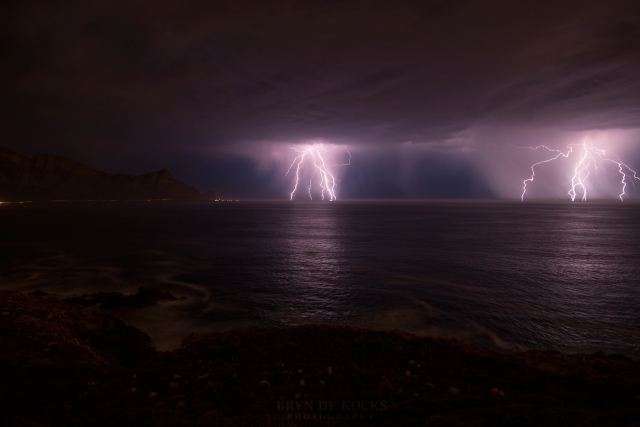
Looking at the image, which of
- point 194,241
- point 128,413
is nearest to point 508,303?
point 128,413

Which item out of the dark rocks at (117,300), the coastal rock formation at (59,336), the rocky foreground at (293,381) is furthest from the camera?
the dark rocks at (117,300)

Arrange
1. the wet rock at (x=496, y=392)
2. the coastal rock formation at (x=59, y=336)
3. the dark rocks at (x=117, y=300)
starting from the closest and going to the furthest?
the wet rock at (x=496, y=392) < the coastal rock formation at (x=59, y=336) < the dark rocks at (x=117, y=300)

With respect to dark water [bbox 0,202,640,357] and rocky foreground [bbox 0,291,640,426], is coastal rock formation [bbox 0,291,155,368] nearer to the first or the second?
rocky foreground [bbox 0,291,640,426]

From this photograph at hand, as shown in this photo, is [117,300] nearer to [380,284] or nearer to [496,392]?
[380,284]

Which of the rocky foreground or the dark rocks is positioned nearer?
the rocky foreground

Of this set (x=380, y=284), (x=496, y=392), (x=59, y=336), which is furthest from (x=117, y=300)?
(x=496, y=392)

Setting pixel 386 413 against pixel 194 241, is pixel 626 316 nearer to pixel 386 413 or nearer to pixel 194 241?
pixel 386 413

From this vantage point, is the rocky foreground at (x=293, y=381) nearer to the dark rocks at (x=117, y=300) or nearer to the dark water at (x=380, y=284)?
the dark water at (x=380, y=284)

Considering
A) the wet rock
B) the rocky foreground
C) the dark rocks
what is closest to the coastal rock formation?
the rocky foreground

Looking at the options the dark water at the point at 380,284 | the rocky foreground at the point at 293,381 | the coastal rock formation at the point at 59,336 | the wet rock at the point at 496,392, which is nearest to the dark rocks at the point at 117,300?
the dark water at the point at 380,284

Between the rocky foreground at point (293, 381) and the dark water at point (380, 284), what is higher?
the rocky foreground at point (293, 381)
